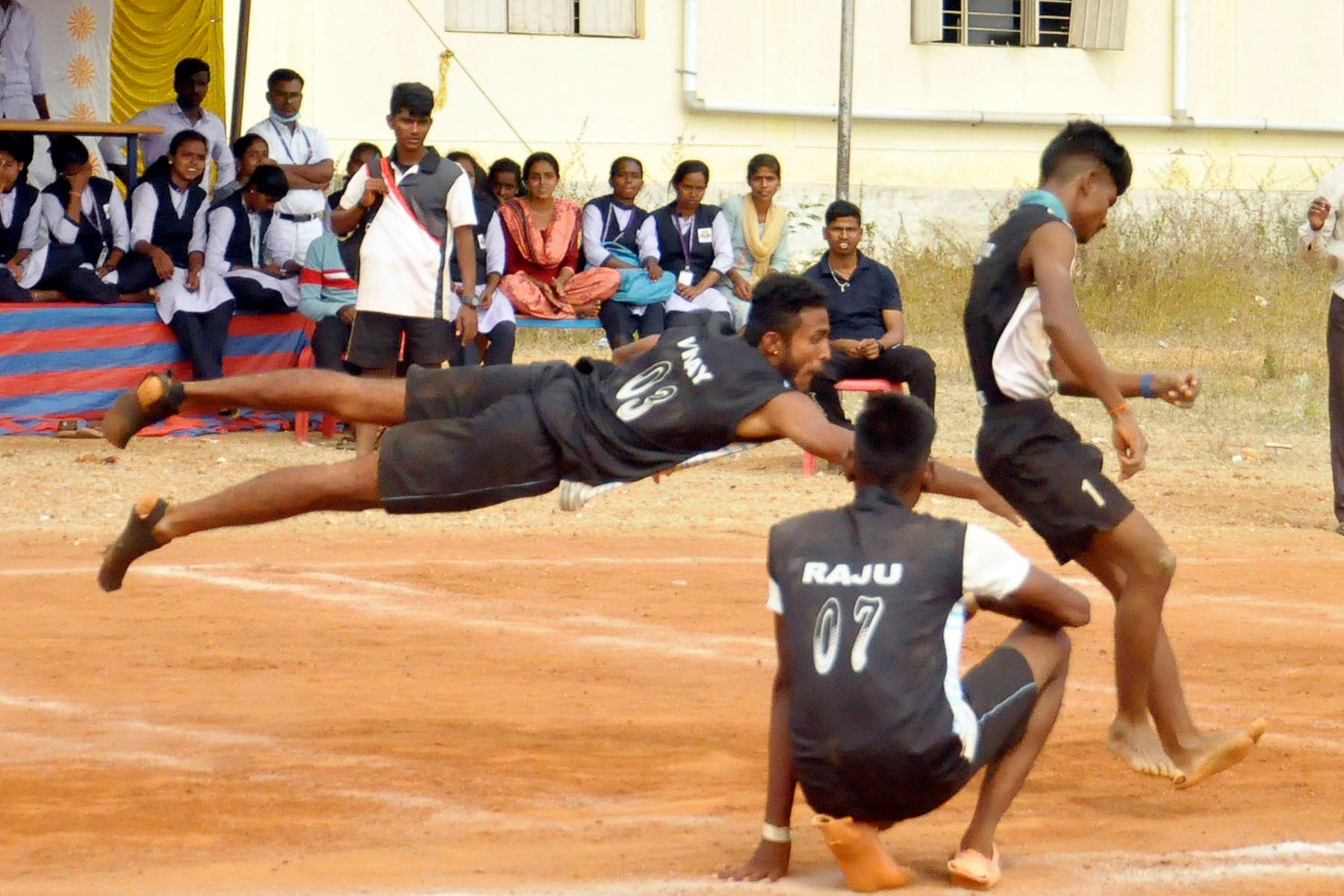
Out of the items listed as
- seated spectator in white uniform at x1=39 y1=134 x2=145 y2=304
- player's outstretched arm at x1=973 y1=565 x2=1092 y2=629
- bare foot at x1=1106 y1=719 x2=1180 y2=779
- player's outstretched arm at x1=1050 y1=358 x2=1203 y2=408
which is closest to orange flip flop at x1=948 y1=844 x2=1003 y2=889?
player's outstretched arm at x1=973 y1=565 x2=1092 y2=629

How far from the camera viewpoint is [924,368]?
1162 cm

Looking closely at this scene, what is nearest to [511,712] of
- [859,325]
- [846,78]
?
[859,325]

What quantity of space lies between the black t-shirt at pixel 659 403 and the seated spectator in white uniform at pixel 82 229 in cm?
776

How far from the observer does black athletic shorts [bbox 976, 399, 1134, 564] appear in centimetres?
517

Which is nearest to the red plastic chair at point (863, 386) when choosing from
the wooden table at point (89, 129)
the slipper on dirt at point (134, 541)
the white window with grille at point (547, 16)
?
the wooden table at point (89, 129)

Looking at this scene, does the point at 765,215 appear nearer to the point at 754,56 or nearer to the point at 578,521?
the point at 578,521

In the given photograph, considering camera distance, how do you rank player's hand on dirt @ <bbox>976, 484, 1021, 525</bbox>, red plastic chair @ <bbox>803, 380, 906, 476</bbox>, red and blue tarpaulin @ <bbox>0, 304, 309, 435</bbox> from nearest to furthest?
player's hand on dirt @ <bbox>976, 484, 1021, 525</bbox>, red plastic chair @ <bbox>803, 380, 906, 476</bbox>, red and blue tarpaulin @ <bbox>0, 304, 309, 435</bbox>

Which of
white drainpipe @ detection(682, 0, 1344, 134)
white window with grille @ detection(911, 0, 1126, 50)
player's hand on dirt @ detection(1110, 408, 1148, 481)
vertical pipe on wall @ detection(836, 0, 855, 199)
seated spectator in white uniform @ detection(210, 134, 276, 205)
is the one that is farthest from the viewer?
white window with grille @ detection(911, 0, 1126, 50)

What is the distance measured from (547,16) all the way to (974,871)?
649 inches

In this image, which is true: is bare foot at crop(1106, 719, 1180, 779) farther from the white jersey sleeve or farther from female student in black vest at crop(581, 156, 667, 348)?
female student in black vest at crop(581, 156, 667, 348)

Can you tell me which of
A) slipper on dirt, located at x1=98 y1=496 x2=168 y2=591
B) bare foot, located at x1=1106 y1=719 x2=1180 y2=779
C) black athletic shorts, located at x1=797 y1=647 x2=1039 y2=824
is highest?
slipper on dirt, located at x1=98 y1=496 x2=168 y2=591

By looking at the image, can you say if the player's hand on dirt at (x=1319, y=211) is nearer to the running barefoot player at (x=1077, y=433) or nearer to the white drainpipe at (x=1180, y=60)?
the running barefoot player at (x=1077, y=433)

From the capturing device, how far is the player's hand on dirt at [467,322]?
437 inches

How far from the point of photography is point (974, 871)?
4.40m
